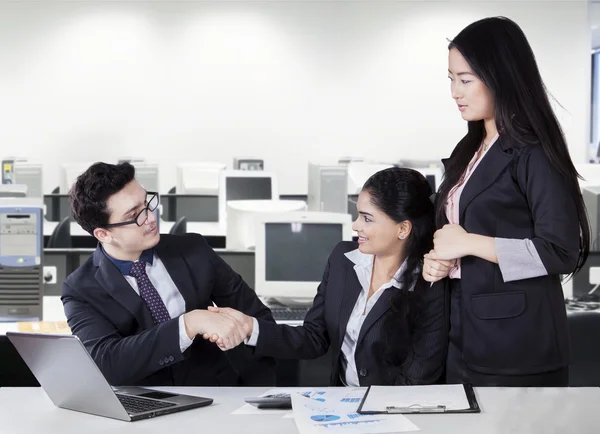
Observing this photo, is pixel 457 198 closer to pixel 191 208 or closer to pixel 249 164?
pixel 191 208

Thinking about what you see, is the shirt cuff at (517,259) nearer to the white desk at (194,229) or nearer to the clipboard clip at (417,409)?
the clipboard clip at (417,409)

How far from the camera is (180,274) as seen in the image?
2795 mm

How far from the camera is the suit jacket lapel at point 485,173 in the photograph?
2.27 meters

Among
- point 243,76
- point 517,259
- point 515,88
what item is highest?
point 243,76

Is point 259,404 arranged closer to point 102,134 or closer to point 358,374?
point 358,374

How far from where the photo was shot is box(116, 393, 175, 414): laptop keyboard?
2148 mm

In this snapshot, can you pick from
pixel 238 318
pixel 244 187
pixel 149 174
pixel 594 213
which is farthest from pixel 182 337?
pixel 149 174

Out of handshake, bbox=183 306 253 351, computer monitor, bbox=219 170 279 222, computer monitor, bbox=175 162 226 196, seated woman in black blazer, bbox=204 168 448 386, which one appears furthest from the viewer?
computer monitor, bbox=175 162 226 196

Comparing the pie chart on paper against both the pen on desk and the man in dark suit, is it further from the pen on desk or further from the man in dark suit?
the man in dark suit

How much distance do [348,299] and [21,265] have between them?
1.68m

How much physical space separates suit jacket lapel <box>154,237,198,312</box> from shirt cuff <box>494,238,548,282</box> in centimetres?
100

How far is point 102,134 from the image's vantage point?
11625 millimetres

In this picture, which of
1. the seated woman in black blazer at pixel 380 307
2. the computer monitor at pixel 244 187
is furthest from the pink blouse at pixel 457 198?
the computer monitor at pixel 244 187

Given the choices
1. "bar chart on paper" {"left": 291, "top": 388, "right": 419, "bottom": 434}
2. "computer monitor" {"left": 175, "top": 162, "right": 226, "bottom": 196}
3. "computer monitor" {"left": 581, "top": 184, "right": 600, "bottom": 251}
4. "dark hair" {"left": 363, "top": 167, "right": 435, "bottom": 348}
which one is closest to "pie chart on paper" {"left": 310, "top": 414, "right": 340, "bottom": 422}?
"bar chart on paper" {"left": 291, "top": 388, "right": 419, "bottom": 434}
